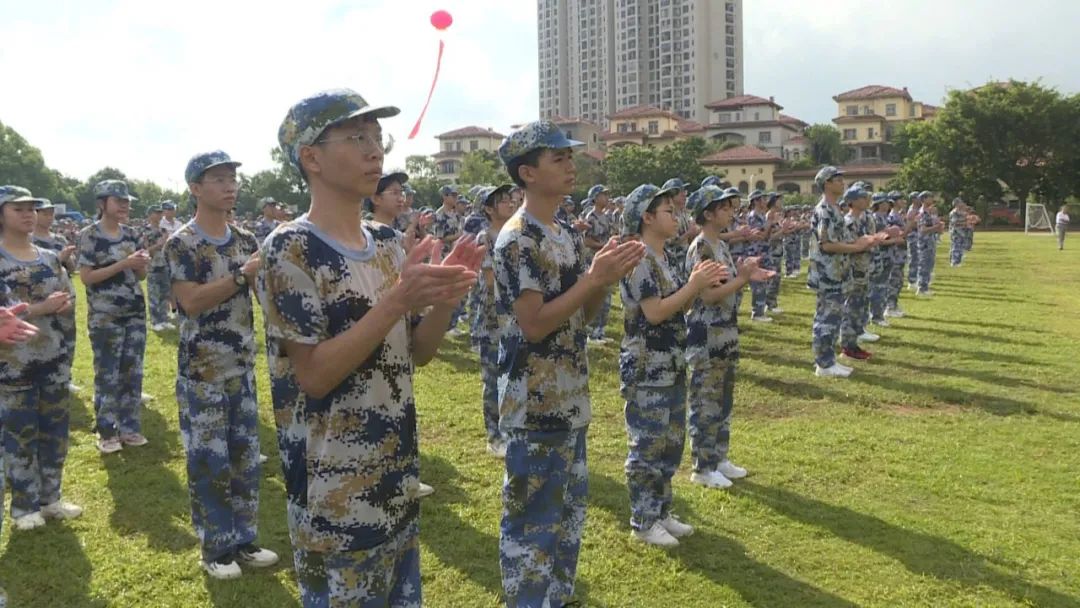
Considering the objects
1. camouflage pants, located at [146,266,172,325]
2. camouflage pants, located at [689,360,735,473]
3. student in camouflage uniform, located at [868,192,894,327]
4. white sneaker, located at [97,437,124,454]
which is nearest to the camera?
camouflage pants, located at [689,360,735,473]

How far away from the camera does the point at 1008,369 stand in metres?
10.4

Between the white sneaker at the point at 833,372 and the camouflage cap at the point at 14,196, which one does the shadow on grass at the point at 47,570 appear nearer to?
the camouflage cap at the point at 14,196

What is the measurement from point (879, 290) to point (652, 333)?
33.2 feet

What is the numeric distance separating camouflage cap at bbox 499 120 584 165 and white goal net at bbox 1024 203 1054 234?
49.8 metres

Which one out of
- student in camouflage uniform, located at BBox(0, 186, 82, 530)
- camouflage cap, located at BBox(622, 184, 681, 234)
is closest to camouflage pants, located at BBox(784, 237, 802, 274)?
camouflage cap, located at BBox(622, 184, 681, 234)

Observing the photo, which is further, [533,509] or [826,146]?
[826,146]

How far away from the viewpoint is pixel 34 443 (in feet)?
18.4

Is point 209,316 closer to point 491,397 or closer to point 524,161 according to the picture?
point 524,161

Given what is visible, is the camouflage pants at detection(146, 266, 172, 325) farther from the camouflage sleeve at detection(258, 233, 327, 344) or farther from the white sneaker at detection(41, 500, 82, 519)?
the camouflage sleeve at detection(258, 233, 327, 344)

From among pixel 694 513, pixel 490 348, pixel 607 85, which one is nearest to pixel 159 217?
pixel 490 348

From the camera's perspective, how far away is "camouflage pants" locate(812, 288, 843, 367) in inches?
389

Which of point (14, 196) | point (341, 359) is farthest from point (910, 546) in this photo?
point (14, 196)

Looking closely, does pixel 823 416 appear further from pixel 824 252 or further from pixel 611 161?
pixel 611 161

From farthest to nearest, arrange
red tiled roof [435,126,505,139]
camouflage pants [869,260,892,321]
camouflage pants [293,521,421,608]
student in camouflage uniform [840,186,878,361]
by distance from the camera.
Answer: red tiled roof [435,126,505,139] → camouflage pants [869,260,892,321] → student in camouflage uniform [840,186,878,361] → camouflage pants [293,521,421,608]
